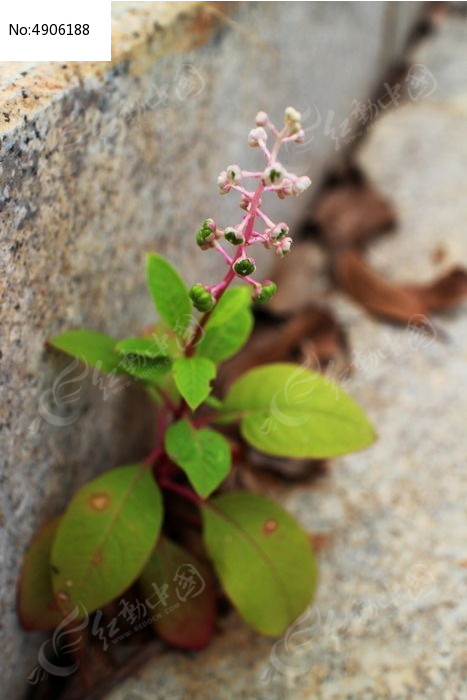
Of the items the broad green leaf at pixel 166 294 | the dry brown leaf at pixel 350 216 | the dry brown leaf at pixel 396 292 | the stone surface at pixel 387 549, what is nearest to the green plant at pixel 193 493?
the broad green leaf at pixel 166 294

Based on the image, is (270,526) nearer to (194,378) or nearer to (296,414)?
(296,414)

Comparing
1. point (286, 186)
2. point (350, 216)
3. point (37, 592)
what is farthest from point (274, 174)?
point (350, 216)

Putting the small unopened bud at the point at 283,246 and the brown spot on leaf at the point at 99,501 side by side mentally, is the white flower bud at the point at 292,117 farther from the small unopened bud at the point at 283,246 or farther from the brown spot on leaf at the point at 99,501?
the brown spot on leaf at the point at 99,501

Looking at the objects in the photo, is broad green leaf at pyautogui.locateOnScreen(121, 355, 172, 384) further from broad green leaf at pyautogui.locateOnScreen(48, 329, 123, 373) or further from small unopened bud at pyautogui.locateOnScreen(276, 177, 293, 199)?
small unopened bud at pyautogui.locateOnScreen(276, 177, 293, 199)

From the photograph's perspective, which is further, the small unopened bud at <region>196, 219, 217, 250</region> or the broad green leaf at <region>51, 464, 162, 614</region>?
the broad green leaf at <region>51, 464, 162, 614</region>

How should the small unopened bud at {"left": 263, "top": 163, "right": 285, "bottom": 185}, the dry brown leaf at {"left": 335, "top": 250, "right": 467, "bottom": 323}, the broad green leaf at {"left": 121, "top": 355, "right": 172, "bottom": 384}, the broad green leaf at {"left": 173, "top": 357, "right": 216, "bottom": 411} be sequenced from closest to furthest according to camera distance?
the small unopened bud at {"left": 263, "top": 163, "right": 285, "bottom": 185} < the broad green leaf at {"left": 173, "top": 357, "right": 216, "bottom": 411} < the broad green leaf at {"left": 121, "top": 355, "right": 172, "bottom": 384} < the dry brown leaf at {"left": 335, "top": 250, "right": 467, "bottom": 323}

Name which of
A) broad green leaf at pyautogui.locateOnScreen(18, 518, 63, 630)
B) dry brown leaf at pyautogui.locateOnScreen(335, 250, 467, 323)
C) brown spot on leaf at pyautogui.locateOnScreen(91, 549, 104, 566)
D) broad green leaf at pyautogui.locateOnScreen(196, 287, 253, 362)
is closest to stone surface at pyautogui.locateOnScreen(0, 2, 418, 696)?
broad green leaf at pyautogui.locateOnScreen(18, 518, 63, 630)
